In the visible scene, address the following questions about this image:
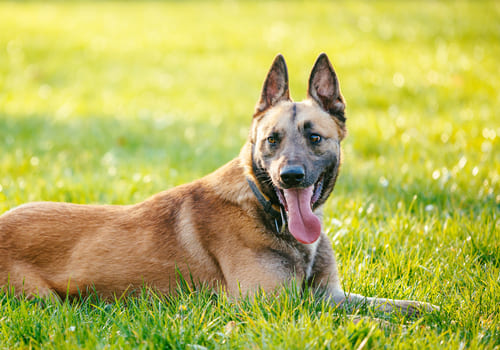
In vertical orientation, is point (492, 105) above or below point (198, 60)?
below

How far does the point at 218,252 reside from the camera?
11.6 feet

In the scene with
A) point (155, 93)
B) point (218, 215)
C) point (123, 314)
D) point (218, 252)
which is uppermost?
point (155, 93)

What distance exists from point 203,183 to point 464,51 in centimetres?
1030

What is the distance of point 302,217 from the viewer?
345cm

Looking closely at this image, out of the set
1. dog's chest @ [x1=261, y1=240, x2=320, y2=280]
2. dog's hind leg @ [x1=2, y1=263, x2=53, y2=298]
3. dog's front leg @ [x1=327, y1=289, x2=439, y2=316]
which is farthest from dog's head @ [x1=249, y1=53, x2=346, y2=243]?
dog's hind leg @ [x1=2, y1=263, x2=53, y2=298]

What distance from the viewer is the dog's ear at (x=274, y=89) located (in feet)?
12.8

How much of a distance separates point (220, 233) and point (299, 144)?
851 mm

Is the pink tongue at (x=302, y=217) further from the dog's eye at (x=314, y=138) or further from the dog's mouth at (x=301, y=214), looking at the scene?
the dog's eye at (x=314, y=138)

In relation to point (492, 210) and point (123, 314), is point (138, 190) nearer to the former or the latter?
point (123, 314)

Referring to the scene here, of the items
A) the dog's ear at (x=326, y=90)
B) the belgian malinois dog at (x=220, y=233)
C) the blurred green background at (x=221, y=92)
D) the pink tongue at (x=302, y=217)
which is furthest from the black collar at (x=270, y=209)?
the blurred green background at (x=221, y=92)

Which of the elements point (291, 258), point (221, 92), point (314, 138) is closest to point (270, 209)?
point (291, 258)

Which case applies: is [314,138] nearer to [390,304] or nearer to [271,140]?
[271,140]

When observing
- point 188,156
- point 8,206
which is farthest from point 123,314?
point 188,156

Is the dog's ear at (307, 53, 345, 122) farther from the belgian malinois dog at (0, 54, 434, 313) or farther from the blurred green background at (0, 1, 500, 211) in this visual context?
the blurred green background at (0, 1, 500, 211)
